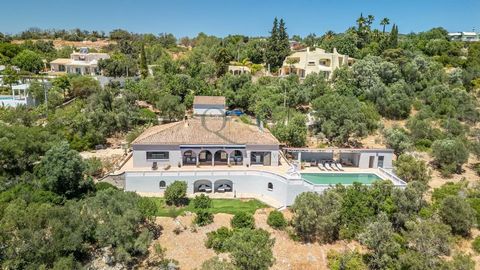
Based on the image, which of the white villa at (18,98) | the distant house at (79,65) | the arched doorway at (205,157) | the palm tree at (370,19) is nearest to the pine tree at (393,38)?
the palm tree at (370,19)

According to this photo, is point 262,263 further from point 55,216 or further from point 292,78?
point 292,78

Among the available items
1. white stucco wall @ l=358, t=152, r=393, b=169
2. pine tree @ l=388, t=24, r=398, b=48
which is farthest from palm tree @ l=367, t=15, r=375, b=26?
white stucco wall @ l=358, t=152, r=393, b=169

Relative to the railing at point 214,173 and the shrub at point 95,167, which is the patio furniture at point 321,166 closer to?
the railing at point 214,173

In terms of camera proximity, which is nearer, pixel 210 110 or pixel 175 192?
pixel 175 192

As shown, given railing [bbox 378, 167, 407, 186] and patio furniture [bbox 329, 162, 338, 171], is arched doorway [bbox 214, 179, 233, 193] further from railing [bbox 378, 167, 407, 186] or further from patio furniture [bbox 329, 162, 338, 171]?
railing [bbox 378, 167, 407, 186]

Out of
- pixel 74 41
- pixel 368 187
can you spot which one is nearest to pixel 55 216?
pixel 368 187

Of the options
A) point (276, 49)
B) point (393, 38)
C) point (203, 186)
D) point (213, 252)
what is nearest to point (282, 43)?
point (276, 49)

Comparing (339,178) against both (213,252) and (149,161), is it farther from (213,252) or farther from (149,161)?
(149,161)

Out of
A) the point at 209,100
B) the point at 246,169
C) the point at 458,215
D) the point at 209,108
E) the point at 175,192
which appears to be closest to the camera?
the point at 458,215
